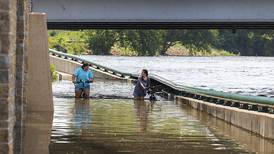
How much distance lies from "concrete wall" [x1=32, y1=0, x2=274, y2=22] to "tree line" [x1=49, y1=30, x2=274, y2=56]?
2860 inches

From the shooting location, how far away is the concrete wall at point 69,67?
57516 millimetres

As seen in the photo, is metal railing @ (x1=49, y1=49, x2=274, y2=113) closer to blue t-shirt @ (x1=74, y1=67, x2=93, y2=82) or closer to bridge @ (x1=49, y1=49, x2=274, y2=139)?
bridge @ (x1=49, y1=49, x2=274, y2=139)

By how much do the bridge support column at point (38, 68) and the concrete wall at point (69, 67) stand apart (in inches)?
1240

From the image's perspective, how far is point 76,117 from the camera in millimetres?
23297

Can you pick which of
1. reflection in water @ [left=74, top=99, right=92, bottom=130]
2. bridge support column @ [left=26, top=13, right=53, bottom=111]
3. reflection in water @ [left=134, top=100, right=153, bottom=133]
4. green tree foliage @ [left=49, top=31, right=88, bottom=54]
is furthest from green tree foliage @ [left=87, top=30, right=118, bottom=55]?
bridge support column @ [left=26, top=13, right=53, bottom=111]

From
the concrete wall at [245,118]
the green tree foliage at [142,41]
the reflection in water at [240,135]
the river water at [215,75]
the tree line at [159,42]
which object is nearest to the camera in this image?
the reflection in water at [240,135]

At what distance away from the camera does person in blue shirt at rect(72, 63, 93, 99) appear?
3212 cm

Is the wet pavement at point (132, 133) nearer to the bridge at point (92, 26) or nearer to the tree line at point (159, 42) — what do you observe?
the bridge at point (92, 26)

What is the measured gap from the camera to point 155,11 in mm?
39500

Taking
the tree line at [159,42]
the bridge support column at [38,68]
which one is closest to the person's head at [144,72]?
the bridge support column at [38,68]

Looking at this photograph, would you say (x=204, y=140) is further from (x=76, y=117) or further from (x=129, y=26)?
(x=129, y=26)

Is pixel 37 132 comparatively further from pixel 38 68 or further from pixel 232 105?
pixel 232 105

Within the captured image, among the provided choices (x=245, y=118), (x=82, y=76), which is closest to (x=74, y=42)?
(x=82, y=76)

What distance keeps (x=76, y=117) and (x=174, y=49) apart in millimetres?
137615
